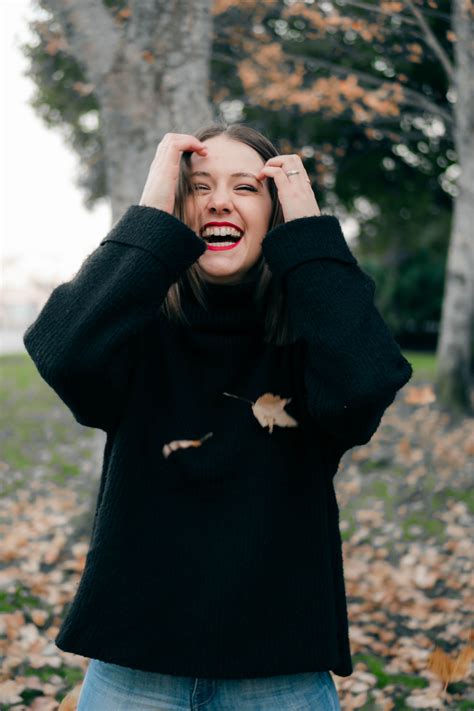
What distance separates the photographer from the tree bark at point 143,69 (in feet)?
14.0

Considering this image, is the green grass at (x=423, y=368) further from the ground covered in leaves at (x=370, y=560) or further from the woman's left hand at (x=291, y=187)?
the woman's left hand at (x=291, y=187)

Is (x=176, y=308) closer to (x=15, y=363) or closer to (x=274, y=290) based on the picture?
(x=274, y=290)

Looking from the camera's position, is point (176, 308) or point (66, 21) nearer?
point (176, 308)

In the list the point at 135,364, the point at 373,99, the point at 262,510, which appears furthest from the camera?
the point at 373,99

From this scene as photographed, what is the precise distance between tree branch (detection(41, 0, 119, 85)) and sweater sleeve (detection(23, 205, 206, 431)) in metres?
2.98

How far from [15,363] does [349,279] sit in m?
17.4

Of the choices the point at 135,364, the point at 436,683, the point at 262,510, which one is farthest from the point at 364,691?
the point at 135,364

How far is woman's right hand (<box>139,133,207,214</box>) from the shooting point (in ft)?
5.96

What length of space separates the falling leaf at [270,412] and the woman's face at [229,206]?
0.37 m

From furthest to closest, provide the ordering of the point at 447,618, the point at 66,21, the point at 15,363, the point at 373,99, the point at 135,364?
the point at 15,363, the point at 373,99, the point at 66,21, the point at 447,618, the point at 135,364

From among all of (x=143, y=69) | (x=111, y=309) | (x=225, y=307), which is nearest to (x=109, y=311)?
(x=111, y=309)

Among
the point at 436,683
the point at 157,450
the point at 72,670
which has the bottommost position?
the point at 436,683

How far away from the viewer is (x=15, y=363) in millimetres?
18078

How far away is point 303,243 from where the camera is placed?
176 centimetres
